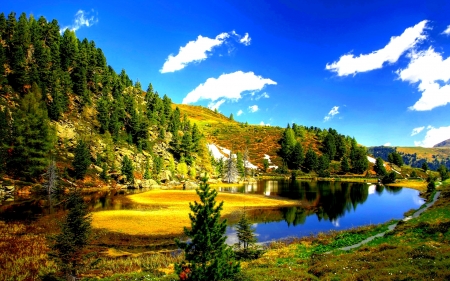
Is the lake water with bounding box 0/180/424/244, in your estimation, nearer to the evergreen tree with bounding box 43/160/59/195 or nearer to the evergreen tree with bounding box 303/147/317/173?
the evergreen tree with bounding box 43/160/59/195

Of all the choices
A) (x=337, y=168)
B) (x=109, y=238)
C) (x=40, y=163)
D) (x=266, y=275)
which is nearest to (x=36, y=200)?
(x=40, y=163)

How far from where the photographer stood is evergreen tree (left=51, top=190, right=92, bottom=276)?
19953 mm

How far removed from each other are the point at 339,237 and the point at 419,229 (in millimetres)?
10506

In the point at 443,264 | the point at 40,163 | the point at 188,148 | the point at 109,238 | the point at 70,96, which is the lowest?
the point at 109,238

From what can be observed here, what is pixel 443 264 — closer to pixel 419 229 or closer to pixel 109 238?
pixel 419 229

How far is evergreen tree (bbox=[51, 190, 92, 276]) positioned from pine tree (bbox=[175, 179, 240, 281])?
10098 millimetres

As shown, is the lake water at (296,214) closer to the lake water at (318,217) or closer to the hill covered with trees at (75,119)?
the lake water at (318,217)

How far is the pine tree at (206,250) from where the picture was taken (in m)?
14.7

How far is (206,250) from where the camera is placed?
50.0ft

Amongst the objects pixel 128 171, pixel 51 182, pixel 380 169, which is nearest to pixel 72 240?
pixel 51 182

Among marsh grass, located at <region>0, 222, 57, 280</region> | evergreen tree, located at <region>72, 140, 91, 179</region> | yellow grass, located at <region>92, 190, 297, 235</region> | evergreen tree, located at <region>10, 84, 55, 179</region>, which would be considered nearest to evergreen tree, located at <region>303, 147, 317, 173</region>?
yellow grass, located at <region>92, 190, 297, 235</region>

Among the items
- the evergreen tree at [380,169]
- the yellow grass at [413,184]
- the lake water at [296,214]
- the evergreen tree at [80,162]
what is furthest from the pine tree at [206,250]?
the evergreen tree at [380,169]

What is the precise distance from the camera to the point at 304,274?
19.9 meters

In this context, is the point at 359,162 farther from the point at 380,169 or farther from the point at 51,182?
the point at 51,182
